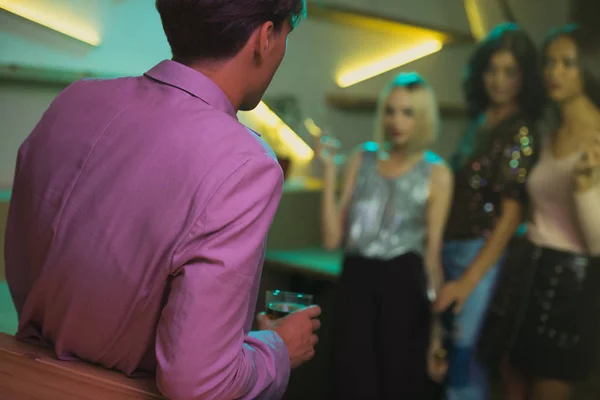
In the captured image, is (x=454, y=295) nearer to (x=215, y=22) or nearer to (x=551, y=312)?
(x=551, y=312)

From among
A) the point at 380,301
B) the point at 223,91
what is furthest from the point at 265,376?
the point at 380,301

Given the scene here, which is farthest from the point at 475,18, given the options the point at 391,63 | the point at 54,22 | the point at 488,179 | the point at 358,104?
the point at 54,22

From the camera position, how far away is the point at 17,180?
0.81 m

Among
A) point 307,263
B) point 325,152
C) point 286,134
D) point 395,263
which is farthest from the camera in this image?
point 286,134

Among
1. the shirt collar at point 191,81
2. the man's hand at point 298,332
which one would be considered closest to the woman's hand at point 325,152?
the man's hand at point 298,332

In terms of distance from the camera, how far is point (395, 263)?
1.99 m

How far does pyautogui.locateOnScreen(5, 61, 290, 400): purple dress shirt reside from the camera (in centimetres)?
65

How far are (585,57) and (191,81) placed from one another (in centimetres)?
154

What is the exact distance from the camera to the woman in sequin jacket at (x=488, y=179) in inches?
77.9

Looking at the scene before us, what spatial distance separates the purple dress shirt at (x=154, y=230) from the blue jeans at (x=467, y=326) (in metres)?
1.38

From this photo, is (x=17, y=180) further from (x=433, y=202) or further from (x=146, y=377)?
(x=433, y=202)

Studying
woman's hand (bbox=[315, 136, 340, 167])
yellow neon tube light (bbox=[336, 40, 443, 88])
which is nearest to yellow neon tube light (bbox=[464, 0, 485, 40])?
yellow neon tube light (bbox=[336, 40, 443, 88])

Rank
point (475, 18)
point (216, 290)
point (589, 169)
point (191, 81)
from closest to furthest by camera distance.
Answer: point (216, 290), point (191, 81), point (589, 169), point (475, 18)

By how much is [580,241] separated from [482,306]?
0.40 metres
